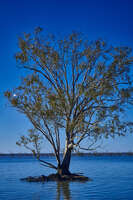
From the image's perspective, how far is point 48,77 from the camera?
81.0 feet

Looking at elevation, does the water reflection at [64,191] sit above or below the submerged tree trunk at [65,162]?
below

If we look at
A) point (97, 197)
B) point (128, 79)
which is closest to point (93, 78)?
point (128, 79)

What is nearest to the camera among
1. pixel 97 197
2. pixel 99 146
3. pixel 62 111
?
pixel 97 197

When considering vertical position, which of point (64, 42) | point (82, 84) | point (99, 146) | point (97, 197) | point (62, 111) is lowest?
point (97, 197)

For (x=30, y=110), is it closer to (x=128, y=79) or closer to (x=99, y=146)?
(x=99, y=146)

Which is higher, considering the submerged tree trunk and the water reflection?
the submerged tree trunk

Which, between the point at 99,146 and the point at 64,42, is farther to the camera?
the point at 64,42

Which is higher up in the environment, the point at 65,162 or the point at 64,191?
the point at 65,162

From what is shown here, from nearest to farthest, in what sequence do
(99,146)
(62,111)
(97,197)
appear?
(97,197) < (99,146) < (62,111)

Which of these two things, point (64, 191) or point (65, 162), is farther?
point (65, 162)

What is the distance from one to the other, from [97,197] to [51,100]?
8489mm

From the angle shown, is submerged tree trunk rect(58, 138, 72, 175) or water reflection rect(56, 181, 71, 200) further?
submerged tree trunk rect(58, 138, 72, 175)

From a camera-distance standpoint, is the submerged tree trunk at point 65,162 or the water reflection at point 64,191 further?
the submerged tree trunk at point 65,162

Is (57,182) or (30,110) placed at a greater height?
(30,110)
